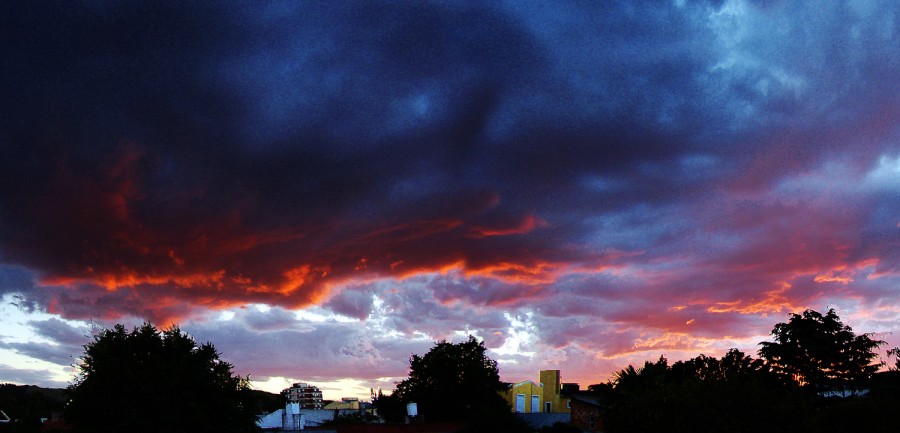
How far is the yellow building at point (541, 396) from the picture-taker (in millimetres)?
103812

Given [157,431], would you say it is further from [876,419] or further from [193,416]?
[876,419]

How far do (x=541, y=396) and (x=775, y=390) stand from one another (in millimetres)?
68119

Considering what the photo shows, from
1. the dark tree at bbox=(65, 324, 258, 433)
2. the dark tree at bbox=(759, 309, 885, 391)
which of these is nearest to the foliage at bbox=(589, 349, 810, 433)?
the dark tree at bbox=(65, 324, 258, 433)

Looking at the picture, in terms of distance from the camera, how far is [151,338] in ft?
166

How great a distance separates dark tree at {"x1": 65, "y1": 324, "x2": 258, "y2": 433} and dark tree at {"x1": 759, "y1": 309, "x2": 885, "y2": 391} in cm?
6087

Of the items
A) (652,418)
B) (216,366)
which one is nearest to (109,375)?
(216,366)

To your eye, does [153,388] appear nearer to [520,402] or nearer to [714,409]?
[714,409]

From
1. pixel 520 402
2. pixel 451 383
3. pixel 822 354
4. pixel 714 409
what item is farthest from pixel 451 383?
pixel 714 409

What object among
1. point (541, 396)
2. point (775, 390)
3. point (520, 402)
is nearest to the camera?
point (775, 390)

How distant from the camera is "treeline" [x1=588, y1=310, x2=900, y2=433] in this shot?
1315 inches

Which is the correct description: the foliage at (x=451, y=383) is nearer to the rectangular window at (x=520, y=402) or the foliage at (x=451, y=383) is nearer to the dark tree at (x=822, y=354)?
the rectangular window at (x=520, y=402)

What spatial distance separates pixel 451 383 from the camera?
3583 inches

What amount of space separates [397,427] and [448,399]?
28090 mm

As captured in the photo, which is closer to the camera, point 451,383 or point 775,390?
point 775,390
